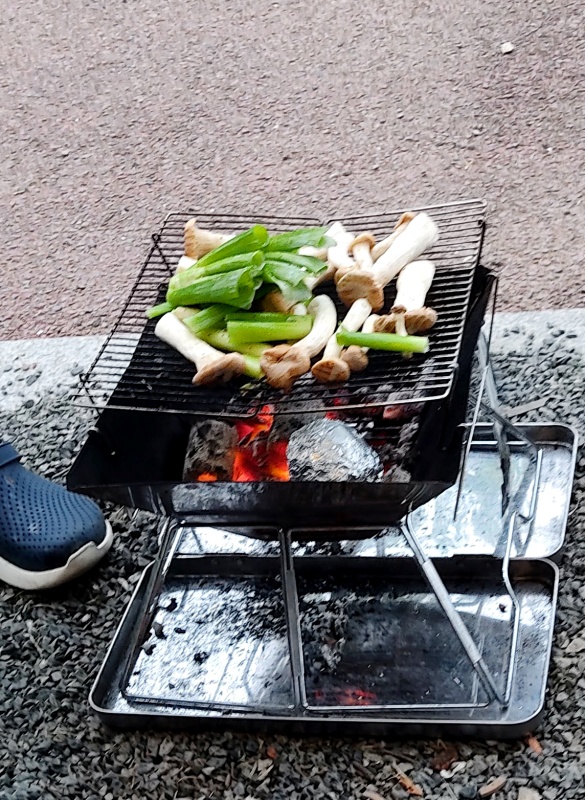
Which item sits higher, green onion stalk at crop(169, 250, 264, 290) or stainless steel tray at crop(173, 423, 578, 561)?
green onion stalk at crop(169, 250, 264, 290)

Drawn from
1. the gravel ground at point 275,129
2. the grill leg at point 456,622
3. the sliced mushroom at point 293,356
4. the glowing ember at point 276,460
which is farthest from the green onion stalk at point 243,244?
the gravel ground at point 275,129

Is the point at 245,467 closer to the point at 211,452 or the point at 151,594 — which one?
the point at 211,452

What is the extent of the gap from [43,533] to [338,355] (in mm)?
1032

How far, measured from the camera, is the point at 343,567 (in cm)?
231

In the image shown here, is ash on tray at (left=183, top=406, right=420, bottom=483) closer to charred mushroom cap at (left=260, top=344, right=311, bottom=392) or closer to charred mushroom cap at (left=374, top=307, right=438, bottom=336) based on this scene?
charred mushroom cap at (left=260, top=344, right=311, bottom=392)

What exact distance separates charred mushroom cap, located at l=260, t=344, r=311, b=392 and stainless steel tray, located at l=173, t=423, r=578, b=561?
618 millimetres

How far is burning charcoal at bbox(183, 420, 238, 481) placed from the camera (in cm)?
204

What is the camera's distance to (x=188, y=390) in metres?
1.95

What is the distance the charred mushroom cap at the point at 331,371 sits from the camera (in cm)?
181

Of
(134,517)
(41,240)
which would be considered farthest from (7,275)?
(134,517)

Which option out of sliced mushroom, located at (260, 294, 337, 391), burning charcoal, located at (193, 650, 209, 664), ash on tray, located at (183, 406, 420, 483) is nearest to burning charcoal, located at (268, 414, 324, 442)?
ash on tray, located at (183, 406, 420, 483)

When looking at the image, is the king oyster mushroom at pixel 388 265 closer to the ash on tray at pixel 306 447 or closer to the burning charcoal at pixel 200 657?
the ash on tray at pixel 306 447

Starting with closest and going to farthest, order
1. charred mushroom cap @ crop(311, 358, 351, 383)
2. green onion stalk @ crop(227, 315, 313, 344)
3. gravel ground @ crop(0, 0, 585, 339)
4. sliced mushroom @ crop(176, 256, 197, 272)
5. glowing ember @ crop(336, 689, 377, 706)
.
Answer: charred mushroom cap @ crop(311, 358, 351, 383) → green onion stalk @ crop(227, 315, 313, 344) → glowing ember @ crop(336, 689, 377, 706) → sliced mushroom @ crop(176, 256, 197, 272) → gravel ground @ crop(0, 0, 585, 339)

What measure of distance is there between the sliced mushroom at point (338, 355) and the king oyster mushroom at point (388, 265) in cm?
3
